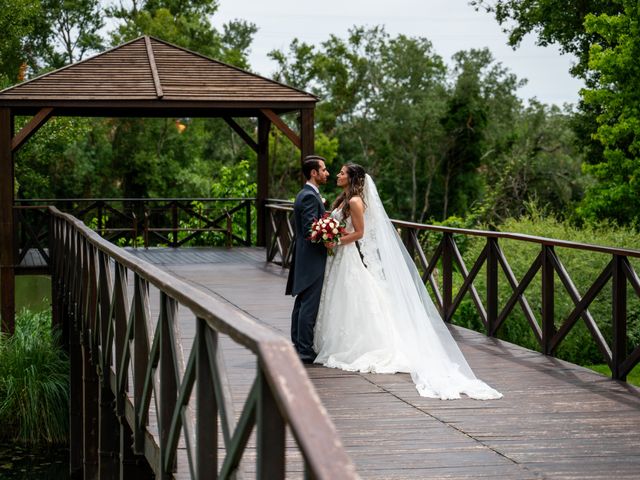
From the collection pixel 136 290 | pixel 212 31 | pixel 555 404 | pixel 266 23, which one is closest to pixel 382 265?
pixel 555 404

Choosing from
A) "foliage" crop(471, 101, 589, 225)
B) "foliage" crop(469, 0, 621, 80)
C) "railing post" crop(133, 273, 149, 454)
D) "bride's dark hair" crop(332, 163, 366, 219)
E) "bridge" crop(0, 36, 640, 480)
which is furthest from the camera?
"foliage" crop(471, 101, 589, 225)

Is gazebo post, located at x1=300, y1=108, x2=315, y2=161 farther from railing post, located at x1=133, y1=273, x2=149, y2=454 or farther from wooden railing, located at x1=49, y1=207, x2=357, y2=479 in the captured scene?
railing post, located at x1=133, y1=273, x2=149, y2=454

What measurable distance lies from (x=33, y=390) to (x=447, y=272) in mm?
7684

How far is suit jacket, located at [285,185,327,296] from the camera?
9.27 meters

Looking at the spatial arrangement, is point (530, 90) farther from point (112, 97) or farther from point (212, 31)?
point (112, 97)

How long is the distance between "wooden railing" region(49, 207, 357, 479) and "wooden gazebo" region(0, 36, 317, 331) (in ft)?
26.8

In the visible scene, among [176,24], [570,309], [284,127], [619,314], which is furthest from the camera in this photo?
[176,24]

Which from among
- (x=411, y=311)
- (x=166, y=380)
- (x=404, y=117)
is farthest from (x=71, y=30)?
(x=166, y=380)

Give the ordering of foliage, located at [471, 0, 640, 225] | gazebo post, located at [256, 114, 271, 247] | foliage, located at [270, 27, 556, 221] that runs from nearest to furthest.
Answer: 1. gazebo post, located at [256, 114, 271, 247]
2. foliage, located at [471, 0, 640, 225]
3. foliage, located at [270, 27, 556, 221]

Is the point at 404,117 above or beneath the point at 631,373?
above

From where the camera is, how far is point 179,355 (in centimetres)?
505

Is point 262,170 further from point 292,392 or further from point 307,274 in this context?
point 292,392

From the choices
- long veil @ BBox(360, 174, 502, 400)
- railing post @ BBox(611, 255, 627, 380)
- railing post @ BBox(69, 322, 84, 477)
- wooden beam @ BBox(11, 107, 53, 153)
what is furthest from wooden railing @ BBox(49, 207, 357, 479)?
wooden beam @ BBox(11, 107, 53, 153)

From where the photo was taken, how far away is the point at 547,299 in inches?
382
